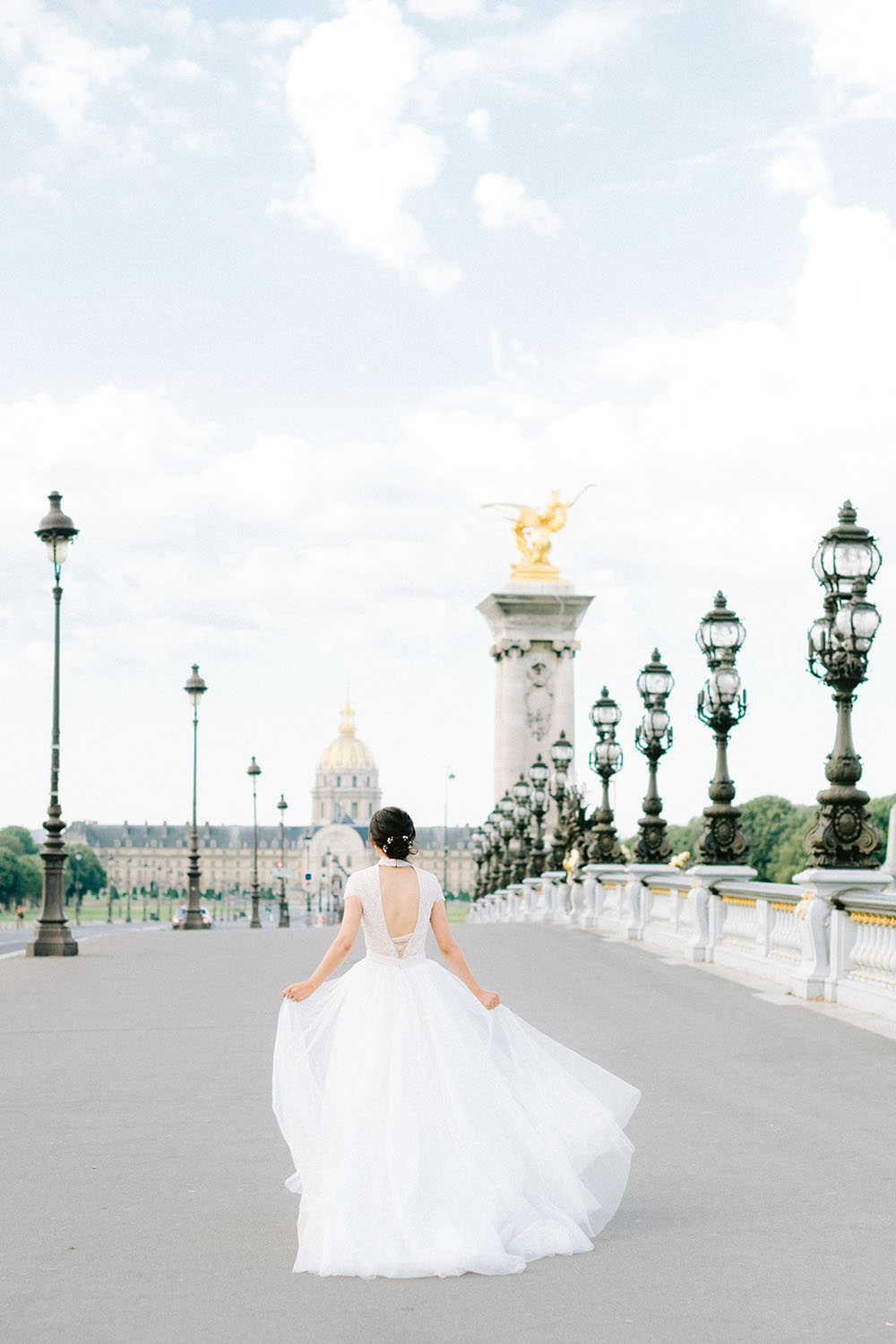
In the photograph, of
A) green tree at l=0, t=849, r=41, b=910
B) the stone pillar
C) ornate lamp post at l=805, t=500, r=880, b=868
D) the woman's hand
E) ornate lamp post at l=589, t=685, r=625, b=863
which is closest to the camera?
the woman's hand

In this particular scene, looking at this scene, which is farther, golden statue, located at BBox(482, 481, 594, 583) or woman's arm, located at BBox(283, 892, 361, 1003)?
golden statue, located at BBox(482, 481, 594, 583)

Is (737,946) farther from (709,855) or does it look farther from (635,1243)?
(635,1243)

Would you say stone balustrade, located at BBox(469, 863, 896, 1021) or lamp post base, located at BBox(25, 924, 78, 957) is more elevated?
stone balustrade, located at BBox(469, 863, 896, 1021)

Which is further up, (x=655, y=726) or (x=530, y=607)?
(x=530, y=607)

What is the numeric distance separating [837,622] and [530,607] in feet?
246

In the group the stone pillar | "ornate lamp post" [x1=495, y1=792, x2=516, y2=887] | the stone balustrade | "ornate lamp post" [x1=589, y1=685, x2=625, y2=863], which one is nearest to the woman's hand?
the stone balustrade

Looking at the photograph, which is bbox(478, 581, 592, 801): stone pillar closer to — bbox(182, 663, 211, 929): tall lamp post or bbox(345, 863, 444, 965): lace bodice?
bbox(182, 663, 211, 929): tall lamp post

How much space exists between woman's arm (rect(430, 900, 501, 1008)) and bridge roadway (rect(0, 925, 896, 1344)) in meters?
1.11

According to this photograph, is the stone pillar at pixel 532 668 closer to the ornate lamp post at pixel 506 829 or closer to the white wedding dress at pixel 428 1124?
the ornate lamp post at pixel 506 829

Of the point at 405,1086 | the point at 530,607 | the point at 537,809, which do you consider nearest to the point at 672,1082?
the point at 405,1086

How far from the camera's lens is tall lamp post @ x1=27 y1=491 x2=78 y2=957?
30.2 m

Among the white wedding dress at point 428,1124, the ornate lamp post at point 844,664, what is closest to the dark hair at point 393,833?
the white wedding dress at point 428,1124

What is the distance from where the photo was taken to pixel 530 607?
93812 millimetres

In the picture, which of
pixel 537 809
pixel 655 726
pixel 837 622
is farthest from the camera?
pixel 537 809
